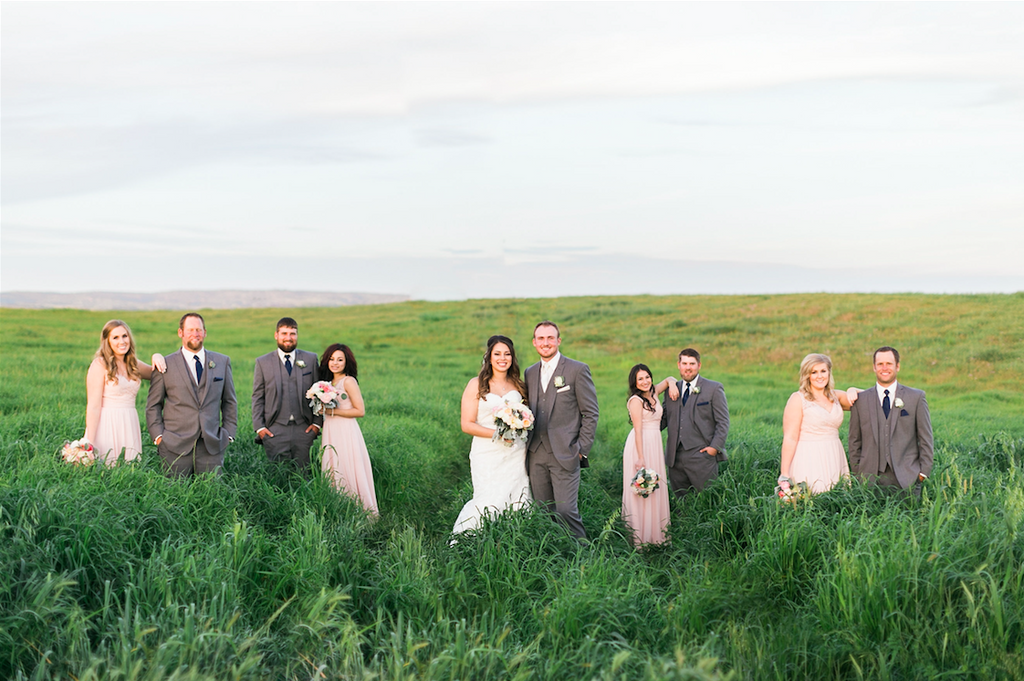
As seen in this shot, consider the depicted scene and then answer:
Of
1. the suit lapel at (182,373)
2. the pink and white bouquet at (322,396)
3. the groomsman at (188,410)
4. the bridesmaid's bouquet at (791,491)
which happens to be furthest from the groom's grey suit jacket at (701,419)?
the suit lapel at (182,373)

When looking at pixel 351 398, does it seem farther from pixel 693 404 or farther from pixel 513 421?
pixel 693 404

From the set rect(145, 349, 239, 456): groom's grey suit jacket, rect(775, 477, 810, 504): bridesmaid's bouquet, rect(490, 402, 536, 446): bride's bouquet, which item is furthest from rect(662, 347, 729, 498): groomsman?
rect(145, 349, 239, 456): groom's grey suit jacket

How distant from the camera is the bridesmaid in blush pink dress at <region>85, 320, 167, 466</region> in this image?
27.9 feet

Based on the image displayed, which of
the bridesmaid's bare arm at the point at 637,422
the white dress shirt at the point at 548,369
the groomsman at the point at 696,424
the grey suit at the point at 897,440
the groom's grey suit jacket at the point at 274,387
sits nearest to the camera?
the grey suit at the point at 897,440

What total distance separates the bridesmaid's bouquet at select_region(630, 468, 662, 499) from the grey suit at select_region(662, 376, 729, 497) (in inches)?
47.5

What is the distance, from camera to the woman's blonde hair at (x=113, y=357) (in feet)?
28.0

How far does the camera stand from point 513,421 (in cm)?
766

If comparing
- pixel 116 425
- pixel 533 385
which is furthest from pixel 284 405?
pixel 533 385

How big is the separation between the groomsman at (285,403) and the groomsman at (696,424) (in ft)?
15.6

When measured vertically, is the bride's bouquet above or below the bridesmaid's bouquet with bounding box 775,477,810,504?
above

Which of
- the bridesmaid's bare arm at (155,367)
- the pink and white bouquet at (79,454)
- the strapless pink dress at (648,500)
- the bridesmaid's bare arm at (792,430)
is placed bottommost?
the strapless pink dress at (648,500)

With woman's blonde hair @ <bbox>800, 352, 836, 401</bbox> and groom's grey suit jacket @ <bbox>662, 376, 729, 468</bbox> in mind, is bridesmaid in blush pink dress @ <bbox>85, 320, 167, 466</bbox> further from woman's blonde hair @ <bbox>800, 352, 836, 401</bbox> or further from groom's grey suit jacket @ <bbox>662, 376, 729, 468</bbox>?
woman's blonde hair @ <bbox>800, 352, 836, 401</bbox>

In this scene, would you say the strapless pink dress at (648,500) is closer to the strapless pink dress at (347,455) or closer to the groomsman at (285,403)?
the strapless pink dress at (347,455)

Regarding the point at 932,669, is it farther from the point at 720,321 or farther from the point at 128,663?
the point at 720,321
